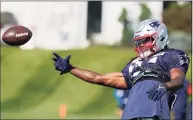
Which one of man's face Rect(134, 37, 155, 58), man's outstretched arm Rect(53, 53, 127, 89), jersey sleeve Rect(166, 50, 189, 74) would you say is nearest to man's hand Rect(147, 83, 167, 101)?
jersey sleeve Rect(166, 50, 189, 74)

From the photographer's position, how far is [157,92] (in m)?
4.97

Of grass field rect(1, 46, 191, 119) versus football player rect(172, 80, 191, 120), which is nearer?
football player rect(172, 80, 191, 120)

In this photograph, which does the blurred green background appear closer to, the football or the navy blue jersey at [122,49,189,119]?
the football

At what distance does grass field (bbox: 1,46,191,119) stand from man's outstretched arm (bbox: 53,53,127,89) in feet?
32.7

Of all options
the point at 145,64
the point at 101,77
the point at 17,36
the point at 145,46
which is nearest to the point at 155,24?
the point at 145,46

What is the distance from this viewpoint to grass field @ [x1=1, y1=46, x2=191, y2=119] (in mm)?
17172

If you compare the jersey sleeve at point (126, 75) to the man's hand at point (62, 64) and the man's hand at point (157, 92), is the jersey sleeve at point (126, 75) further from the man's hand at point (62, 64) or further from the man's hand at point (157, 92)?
the man's hand at point (157, 92)

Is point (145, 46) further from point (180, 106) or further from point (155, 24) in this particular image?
point (180, 106)

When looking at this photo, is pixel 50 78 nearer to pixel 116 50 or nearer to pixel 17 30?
pixel 116 50

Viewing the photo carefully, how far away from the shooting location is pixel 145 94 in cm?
526

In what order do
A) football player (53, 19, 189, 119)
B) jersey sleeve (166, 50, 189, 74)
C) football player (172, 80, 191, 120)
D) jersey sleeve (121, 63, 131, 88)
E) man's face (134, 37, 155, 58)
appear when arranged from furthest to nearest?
1. football player (172, 80, 191, 120)
2. jersey sleeve (121, 63, 131, 88)
3. man's face (134, 37, 155, 58)
4. jersey sleeve (166, 50, 189, 74)
5. football player (53, 19, 189, 119)

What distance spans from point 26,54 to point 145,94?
14506mm

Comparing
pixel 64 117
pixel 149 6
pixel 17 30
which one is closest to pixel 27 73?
pixel 64 117

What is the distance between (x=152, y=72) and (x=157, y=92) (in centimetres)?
44
